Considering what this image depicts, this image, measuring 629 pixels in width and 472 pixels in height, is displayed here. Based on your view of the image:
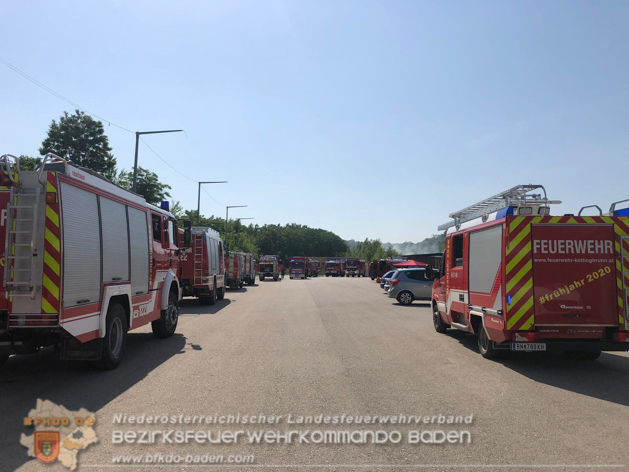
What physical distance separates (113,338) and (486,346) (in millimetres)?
6779

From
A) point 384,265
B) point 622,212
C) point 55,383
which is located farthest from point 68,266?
point 384,265

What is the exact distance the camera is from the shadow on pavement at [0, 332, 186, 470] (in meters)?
4.85

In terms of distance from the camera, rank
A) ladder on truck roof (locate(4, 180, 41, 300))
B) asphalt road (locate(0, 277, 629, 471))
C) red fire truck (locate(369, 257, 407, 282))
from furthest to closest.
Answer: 1. red fire truck (locate(369, 257, 407, 282))
2. ladder on truck roof (locate(4, 180, 41, 300))
3. asphalt road (locate(0, 277, 629, 471))

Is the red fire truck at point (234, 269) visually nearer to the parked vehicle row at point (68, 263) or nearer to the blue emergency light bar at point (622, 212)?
the parked vehicle row at point (68, 263)

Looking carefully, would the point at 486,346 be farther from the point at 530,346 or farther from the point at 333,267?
the point at 333,267

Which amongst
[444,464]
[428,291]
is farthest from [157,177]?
[444,464]

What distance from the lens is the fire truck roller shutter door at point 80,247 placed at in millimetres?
6441

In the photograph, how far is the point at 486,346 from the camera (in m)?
8.87

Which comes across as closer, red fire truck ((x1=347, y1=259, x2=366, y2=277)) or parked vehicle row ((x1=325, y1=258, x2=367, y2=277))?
parked vehicle row ((x1=325, y1=258, x2=367, y2=277))

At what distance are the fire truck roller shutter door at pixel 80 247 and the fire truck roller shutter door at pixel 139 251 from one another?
5.13ft

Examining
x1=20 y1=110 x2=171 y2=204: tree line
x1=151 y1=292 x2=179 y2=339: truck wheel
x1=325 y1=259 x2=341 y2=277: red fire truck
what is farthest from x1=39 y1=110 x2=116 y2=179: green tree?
x1=325 y1=259 x2=341 y2=277: red fire truck

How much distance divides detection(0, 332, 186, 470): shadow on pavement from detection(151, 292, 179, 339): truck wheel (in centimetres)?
124

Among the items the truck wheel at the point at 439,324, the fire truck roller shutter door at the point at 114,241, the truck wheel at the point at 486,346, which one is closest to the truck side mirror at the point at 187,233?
→ the fire truck roller shutter door at the point at 114,241

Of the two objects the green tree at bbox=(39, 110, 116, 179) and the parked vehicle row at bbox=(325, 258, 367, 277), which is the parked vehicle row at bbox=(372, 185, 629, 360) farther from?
the parked vehicle row at bbox=(325, 258, 367, 277)
